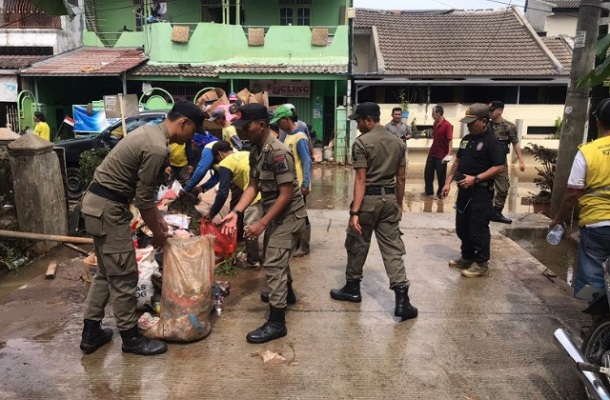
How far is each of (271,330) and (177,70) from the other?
14314 millimetres

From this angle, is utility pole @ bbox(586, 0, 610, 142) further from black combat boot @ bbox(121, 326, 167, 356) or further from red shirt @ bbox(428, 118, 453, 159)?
black combat boot @ bbox(121, 326, 167, 356)

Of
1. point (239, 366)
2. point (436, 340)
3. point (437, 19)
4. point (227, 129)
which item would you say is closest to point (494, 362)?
point (436, 340)

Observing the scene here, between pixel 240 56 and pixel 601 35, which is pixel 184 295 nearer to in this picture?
pixel 601 35

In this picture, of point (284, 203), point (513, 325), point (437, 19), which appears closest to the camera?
point (284, 203)

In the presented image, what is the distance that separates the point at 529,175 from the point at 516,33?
26.8ft

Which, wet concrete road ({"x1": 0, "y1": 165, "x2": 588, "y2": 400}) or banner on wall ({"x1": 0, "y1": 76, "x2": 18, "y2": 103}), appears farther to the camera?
banner on wall ({"x1": 0, "y1": 76, "x2": 18, "y2": 103})

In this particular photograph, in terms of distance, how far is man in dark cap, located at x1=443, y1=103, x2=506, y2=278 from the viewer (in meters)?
4.95

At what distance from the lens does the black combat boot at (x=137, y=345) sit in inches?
142

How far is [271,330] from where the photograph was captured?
3.84 metres

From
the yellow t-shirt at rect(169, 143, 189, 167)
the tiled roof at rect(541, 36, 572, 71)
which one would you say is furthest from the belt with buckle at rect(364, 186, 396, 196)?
the tiled roof at rect(541, 36, 572, 71)

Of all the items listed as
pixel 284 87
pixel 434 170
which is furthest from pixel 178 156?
pixel 284 87

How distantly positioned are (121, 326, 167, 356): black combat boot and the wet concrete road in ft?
0.16

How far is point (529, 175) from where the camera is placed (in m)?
13.5

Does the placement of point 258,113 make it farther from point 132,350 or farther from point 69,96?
point 69,96
